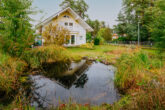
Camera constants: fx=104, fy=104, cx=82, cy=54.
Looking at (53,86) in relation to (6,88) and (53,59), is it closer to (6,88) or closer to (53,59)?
(6,88)

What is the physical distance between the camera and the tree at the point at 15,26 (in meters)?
5.38

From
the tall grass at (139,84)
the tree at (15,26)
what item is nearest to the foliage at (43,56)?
the tree at (15,26)

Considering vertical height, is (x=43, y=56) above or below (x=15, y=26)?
below

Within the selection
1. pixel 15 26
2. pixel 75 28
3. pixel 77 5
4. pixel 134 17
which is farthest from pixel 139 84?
pixel 77 5

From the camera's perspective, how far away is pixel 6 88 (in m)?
3.45

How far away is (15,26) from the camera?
19.1ft

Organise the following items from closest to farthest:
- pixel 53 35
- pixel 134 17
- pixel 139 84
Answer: pixel 139 84, pixel 53 35, pixel 134 17

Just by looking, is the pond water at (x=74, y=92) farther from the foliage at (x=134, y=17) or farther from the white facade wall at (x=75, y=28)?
→ the foliage at (x=134, y=17)

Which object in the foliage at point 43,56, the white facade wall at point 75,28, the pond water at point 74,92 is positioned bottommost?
the pond water at point 74,92

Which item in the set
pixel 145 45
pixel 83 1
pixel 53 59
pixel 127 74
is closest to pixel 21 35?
pixel 53 59

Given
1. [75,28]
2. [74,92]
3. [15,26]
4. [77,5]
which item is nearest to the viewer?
[74,92]

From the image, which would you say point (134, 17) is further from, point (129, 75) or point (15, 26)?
point (15, 26)

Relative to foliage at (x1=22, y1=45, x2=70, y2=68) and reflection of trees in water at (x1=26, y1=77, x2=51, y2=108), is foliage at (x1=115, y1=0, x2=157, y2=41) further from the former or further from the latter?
reflection of trees in water at (x1=26, y1=77, x2=51, y2=108)

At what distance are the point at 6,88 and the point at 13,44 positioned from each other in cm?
287
